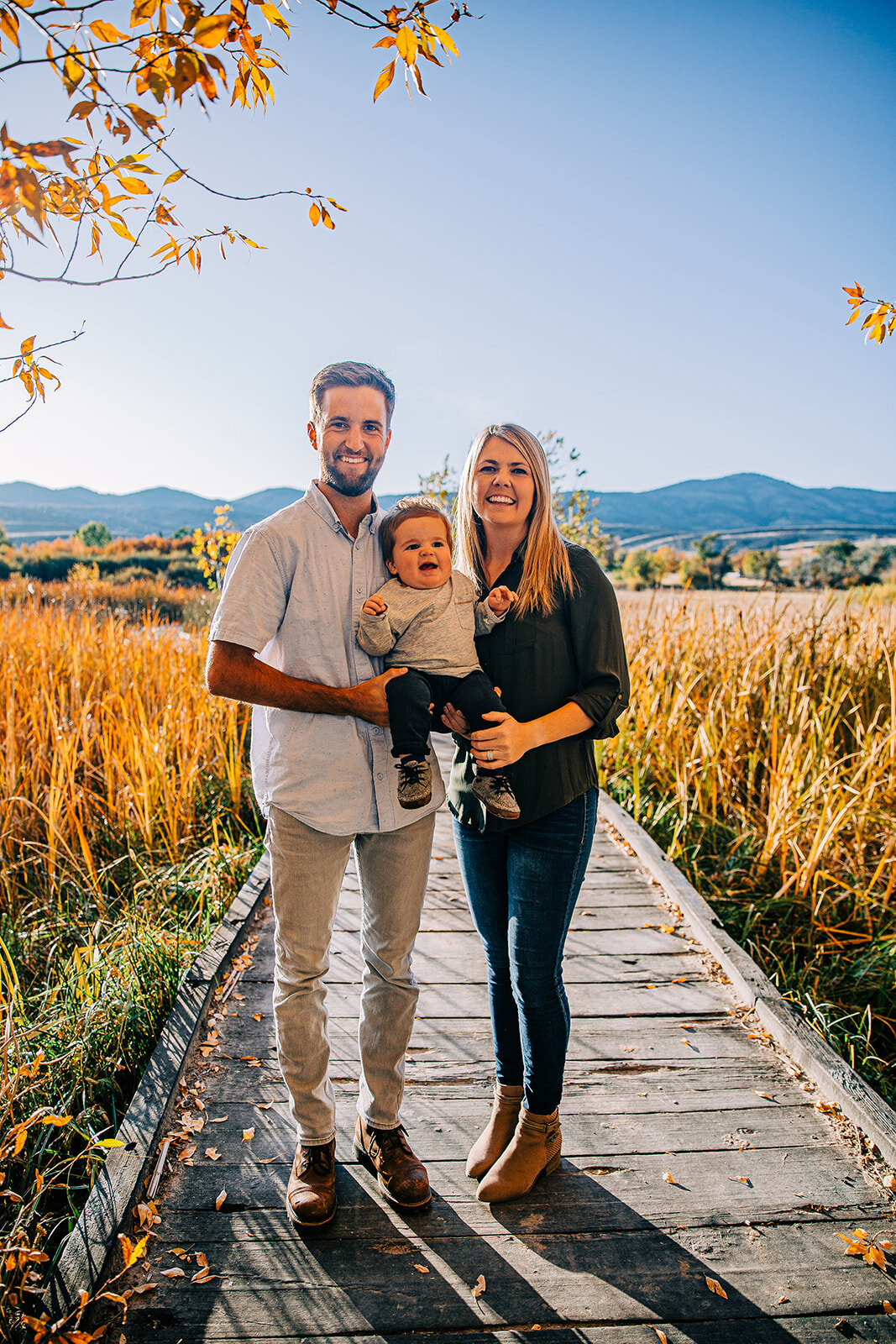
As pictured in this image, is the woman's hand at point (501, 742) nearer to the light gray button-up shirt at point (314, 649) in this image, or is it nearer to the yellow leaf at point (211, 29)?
the light gray button-up shirt at point (314, 649)

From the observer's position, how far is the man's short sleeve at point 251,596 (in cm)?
176

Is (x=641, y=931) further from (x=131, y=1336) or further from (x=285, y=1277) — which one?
(x=131, y=1336)

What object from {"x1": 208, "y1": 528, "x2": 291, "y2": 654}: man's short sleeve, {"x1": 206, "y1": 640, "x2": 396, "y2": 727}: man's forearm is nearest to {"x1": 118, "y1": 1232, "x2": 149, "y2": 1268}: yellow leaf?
{"x1": 206, "y1": 640, "x2": 396, "y2": 727}: man's forearm

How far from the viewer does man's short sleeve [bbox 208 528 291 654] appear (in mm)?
1757

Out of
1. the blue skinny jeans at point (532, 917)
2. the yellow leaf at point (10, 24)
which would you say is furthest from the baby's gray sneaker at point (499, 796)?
the yellow leaf at point (10, 24)

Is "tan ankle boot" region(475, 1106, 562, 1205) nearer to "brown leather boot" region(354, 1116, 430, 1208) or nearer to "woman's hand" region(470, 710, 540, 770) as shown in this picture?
"brown leather boot" region(354, 1116, 430, 1208)

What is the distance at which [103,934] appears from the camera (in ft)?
11.7

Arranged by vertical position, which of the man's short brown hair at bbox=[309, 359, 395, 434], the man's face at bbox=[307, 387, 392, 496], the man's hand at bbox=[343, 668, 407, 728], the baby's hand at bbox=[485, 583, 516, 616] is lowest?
the man's hand at bbox=[343, 668, 407, 728]

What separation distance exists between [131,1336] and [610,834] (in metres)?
3.33

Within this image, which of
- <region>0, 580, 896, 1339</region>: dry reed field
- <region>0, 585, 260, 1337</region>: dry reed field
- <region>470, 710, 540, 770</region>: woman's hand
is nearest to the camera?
<region>470, 710, 540, 770</region>: woman's hand

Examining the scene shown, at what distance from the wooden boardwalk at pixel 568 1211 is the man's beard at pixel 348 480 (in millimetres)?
1859

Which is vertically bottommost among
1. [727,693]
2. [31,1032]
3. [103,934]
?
[103,934]

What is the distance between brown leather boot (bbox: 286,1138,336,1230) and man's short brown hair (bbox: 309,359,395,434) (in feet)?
6.23

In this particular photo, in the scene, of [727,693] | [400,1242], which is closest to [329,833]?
[400,1242]
